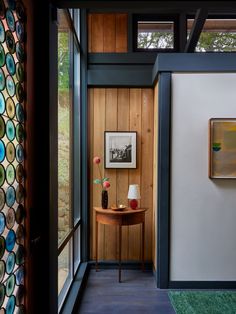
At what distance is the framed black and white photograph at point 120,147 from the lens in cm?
370

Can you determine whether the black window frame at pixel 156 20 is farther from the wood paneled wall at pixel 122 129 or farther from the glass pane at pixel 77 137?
the glass pane at pixel 77 137

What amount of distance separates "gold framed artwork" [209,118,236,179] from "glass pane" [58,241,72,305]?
170cm

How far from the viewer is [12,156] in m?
1.14

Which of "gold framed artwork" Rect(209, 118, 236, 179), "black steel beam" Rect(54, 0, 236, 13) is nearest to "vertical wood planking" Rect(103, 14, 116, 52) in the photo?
"gold framed artwork" Rect(209, 118, 236, 179)

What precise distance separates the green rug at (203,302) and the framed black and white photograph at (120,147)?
5.33ft

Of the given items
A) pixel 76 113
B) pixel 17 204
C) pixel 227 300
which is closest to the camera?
pixel 17 204

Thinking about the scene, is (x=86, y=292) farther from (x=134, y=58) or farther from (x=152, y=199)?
(x=134, y=58)

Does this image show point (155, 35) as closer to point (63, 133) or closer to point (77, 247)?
point (63, 133)

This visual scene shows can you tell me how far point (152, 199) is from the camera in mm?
3736

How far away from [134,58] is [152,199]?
1.85 m

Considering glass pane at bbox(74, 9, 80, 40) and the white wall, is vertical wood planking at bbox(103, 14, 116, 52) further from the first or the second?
the white wall

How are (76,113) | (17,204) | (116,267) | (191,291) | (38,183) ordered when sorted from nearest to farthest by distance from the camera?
(17,204) < (38,183) < (191,291) < (76,113) < (116,267)

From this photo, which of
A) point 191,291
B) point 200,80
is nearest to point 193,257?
point 191,291

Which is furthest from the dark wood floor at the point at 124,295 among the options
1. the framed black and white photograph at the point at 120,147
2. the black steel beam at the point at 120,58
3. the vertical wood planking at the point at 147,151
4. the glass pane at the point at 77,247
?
the black steel beam at the point at 120,58
